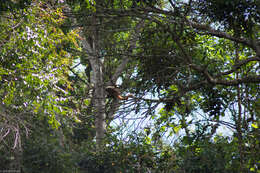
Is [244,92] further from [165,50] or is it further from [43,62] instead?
[43,62]

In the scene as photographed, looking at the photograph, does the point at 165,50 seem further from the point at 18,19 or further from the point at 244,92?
the point at 18,19

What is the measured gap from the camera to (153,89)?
661 cm

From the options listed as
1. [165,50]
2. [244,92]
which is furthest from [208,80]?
[244,92]

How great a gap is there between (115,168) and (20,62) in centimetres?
344

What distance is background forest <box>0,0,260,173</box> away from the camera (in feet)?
19.8

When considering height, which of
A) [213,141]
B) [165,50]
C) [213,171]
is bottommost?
[213,171]

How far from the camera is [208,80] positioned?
18.6 ft

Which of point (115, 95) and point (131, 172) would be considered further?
point (131, 172)

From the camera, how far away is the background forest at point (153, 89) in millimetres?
6023

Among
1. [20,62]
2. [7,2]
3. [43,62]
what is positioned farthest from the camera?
[43,62]

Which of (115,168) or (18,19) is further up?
(18,19)

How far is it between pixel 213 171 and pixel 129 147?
217 centimetres

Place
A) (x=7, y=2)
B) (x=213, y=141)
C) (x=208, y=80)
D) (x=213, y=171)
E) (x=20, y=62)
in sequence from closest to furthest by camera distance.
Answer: (x=208, y=80) → (x=7, y=2) → (x=213, y=171) → (x=213, y=141) → (x=20, y=62)

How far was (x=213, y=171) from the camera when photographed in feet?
22.0
